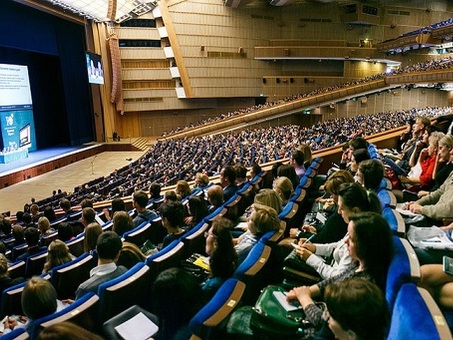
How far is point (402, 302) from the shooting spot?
1.15 meters

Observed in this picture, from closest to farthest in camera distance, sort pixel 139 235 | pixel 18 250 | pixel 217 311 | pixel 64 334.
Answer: pixel 64 334, pixel 217 311, pixel 139 235, pixel 18 250

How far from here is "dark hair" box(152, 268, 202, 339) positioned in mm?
1500

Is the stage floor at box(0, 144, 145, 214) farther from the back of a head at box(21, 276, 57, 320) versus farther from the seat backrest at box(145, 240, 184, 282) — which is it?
the back of a head at box(21, 276, 57, 320)

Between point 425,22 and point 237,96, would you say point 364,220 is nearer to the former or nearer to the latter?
point 237,96

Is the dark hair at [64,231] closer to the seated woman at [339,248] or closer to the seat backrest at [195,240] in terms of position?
the seat backrest at [195,240]

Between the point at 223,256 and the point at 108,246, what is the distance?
2.38ft

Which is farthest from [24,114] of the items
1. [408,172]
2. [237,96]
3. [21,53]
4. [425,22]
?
[425,22]

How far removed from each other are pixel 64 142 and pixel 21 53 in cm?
471

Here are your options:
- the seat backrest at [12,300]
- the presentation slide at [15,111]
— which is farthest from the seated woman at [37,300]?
the presentation slide at [15,111]

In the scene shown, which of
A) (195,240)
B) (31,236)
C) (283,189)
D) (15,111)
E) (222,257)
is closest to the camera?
(222,257)

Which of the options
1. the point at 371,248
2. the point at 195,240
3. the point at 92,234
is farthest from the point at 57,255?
the point at 371,248

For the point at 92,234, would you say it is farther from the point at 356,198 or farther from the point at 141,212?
the point at 356,198

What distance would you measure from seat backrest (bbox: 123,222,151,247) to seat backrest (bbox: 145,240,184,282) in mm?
686

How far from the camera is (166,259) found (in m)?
2.21
